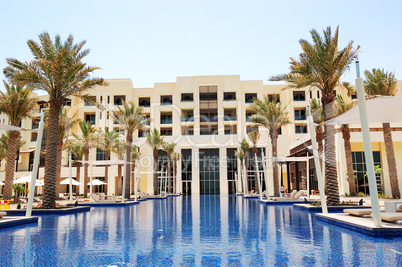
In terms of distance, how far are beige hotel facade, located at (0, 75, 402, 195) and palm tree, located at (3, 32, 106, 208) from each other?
29.0 m

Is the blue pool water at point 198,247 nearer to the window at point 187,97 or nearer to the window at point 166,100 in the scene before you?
the window at point 166,100

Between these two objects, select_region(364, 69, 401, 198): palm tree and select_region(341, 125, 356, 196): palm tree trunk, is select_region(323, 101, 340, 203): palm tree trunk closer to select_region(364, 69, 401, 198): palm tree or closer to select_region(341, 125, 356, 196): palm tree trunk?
select_region(364, 69, 401, 198): palm tree

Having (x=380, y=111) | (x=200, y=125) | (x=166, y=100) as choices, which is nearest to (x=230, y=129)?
(x=200, y=125)

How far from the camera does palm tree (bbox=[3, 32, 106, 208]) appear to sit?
667 inches

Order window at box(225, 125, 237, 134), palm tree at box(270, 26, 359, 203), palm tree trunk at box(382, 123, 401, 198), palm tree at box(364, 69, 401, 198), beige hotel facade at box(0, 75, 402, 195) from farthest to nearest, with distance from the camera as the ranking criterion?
window at box(225, 125, 237, 134)
beige hotel facade at box(0, 75, 402, 195)
palm tree trunk at box(382, 123, 401, 198)
palm tree at box(364, 69, 401, 198)
palm tree at box(270, 26, 359, 203)

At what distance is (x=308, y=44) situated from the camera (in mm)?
16469

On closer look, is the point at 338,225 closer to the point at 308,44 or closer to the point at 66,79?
the point at 308,44

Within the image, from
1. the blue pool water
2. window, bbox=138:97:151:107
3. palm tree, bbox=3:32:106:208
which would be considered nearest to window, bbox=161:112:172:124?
window, bbox=138:97:151:107

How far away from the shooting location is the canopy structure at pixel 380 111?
1002 cm

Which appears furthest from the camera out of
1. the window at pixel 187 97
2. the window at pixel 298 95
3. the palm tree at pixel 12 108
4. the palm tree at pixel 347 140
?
the window at pixel 187 97

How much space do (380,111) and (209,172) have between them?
3814 centimetres

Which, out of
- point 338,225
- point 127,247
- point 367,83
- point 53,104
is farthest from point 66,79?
point 367,83

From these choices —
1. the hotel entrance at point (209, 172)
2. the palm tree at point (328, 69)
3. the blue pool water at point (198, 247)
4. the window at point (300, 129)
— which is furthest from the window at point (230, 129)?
the blue pool water at point (198, 247)

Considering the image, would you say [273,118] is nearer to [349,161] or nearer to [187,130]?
[349,161]
